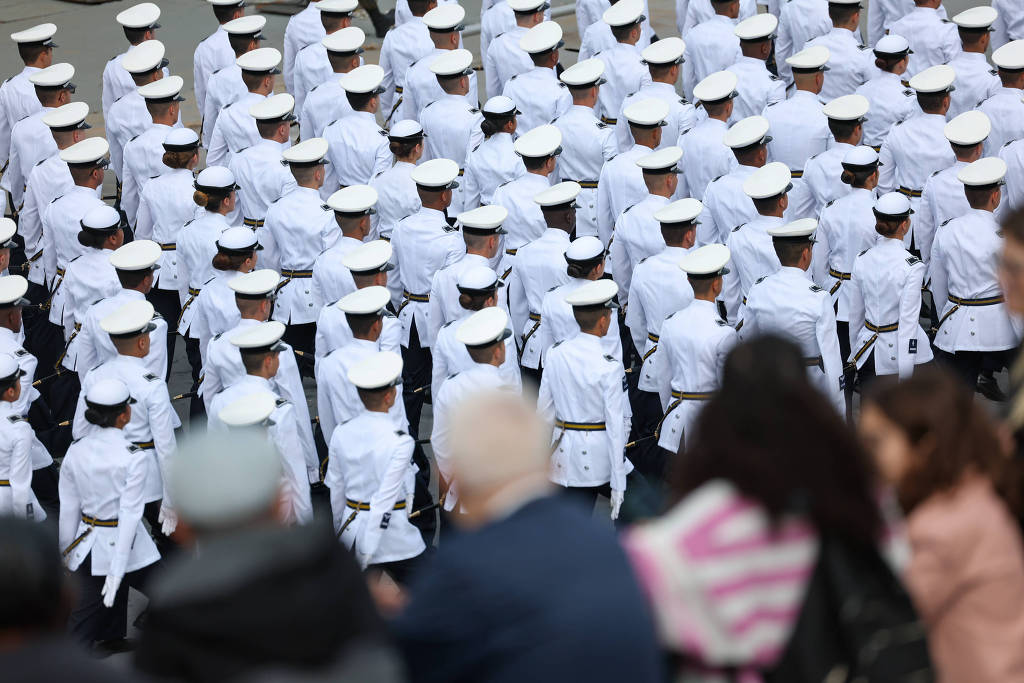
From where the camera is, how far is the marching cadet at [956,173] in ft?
22.5

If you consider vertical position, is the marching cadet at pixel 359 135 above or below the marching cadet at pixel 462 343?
below

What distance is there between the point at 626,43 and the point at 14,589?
745 cm

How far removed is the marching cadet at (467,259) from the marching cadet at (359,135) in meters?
1.47

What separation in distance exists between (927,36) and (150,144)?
4.95 m

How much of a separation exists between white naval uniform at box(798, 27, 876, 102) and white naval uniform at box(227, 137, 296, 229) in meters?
3.39

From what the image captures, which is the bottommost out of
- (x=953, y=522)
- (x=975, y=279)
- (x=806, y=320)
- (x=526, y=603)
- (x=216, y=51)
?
(x=216, y=51)

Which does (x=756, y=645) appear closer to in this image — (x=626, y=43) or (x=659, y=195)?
(x=659, y=195)

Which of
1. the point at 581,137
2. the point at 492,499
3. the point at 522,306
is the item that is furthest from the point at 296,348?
the point at 492,499

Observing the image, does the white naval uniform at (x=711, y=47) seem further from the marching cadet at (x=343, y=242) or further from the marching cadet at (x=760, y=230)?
the marching cadet at (x=343, y=242)

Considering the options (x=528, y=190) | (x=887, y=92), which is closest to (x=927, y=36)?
(x=887, y=92)

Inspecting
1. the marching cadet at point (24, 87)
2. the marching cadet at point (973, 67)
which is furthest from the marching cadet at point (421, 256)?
the marching cadet at point (24, 87)

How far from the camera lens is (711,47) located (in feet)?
29.3

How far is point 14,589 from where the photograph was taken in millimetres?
1934

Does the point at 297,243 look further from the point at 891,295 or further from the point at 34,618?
the point at 34,618
